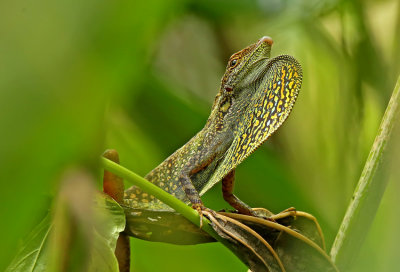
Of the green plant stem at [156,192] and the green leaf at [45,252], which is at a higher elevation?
the green plant stem at [156,192]

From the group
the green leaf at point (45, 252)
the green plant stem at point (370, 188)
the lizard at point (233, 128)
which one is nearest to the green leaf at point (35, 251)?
the green leaf at point (45, 252)

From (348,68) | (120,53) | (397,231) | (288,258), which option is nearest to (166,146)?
(348,68)

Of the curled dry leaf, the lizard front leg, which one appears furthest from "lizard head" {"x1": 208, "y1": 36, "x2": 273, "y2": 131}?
the curled dry leaf

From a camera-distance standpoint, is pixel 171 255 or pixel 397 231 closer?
pixel 397 231

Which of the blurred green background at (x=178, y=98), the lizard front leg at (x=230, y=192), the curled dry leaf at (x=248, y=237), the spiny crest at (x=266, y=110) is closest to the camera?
the blurred green background at (x=178, y=98)

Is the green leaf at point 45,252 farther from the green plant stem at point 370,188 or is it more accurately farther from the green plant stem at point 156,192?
the green plant stem at point 370,188

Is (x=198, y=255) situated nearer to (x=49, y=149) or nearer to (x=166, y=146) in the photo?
(x=166, y=146)

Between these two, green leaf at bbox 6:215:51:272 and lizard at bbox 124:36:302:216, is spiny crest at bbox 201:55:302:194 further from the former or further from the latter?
green leaf at bbox 6:215:51:272
